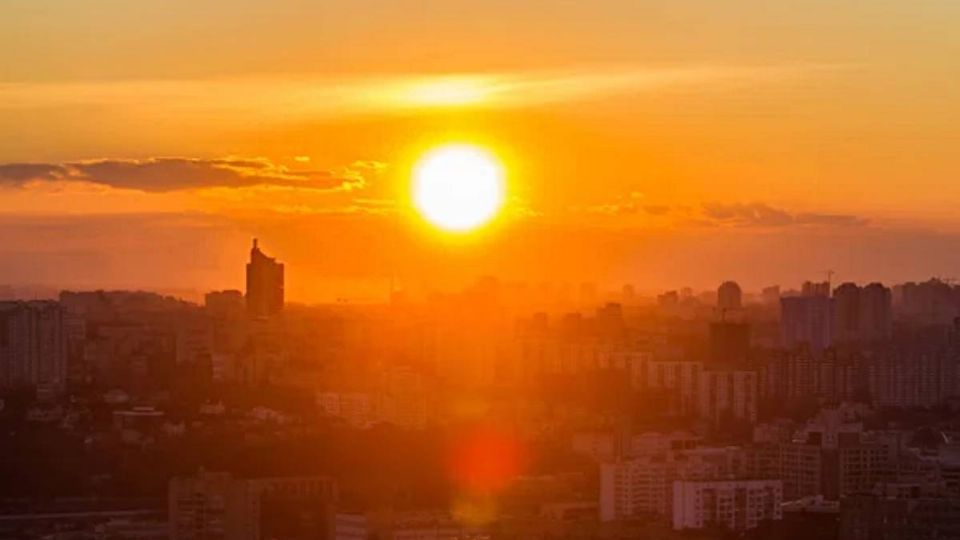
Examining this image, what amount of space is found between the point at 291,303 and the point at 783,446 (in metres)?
7.79

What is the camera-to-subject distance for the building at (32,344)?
21062 millimetres

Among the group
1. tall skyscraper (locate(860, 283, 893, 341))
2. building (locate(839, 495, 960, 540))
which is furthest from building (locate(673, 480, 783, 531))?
tall skyscraper (locate(860, 283, 893, 341))

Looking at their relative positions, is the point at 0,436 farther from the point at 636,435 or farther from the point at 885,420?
the point at 885,420

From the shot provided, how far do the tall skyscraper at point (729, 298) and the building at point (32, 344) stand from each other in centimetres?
617

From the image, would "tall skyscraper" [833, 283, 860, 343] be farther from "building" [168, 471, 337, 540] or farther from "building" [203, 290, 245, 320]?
"building" [168, 471, 337, 540]

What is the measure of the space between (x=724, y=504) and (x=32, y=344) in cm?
950

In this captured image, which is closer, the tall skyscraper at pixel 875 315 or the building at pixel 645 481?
the building at pixel 645 481

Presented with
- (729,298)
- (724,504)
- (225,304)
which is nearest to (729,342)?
(729,298)

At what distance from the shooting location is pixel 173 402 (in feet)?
65.6

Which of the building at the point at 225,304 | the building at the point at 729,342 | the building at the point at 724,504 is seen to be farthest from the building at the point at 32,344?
the building at the point at 724,504

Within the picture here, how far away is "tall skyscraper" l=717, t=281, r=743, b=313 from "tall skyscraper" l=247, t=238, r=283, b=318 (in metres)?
4.15

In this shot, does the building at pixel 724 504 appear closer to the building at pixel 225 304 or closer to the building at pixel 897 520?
the building at pixel 897 520

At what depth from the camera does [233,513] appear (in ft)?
43.2

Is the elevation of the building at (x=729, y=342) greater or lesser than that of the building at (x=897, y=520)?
greater
